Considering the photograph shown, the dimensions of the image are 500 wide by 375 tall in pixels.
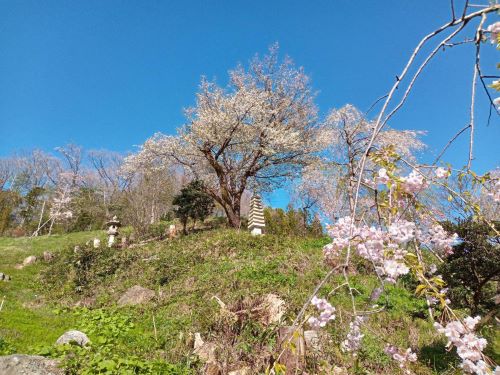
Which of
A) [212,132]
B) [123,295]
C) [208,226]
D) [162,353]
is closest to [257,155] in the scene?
[212,132]

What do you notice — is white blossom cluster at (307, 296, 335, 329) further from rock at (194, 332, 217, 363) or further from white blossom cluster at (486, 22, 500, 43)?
rock at (194, 332, 217, 363)

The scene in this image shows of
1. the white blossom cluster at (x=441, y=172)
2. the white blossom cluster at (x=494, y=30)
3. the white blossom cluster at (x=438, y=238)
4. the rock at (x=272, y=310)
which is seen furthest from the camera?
the rock at (x=272, y=310)

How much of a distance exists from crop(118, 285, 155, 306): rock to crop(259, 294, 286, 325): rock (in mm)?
4034

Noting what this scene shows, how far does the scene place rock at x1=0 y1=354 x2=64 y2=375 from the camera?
11.3 feet

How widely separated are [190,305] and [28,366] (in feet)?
13.2

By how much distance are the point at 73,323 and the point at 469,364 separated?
7.86 metres

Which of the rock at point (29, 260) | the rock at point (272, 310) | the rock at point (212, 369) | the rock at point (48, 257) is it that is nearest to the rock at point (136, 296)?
the rock at point (272, 310)

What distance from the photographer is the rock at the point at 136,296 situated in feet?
28.0

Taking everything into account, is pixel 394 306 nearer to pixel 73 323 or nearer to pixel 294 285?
pixel 294 285

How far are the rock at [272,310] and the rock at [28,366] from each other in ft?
9.03

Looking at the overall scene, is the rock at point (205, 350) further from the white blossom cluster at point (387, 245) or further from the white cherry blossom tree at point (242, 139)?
the white cherry blossom tree at point (242, 139)

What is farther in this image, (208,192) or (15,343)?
(208,192)

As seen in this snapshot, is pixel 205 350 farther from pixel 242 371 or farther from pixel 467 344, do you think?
pixel 467 344

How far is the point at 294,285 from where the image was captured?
7.77 meters
